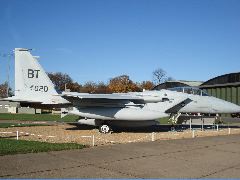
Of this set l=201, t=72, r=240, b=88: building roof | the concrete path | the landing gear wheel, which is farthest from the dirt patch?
l=201, t=72, r=240, b=88: building roof

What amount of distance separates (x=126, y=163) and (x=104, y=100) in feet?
33.8

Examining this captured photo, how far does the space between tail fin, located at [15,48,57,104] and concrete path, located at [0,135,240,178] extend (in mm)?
9612

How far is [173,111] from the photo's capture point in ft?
62.2

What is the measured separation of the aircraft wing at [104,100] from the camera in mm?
17547

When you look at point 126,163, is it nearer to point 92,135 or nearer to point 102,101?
point 92,135

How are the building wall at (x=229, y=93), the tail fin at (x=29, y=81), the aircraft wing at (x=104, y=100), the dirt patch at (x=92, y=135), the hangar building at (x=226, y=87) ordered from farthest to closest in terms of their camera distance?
the hangar building at (x=226, y=87) < the building wall at (x=229, y=93) < the tail fin at (x=29, y=81) < the aircraft wing at (x=104, y=100) < the dirt patch at (x=92, y=135)

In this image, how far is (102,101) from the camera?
18297 millimetres

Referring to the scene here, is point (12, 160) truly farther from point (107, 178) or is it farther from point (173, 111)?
point (173, 111)

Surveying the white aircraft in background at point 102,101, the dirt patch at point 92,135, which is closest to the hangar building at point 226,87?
the white aircraft in background at point 102,101

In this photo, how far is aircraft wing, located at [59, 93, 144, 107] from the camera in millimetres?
17547

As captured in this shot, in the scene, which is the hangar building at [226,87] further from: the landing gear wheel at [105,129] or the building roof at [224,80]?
the landing gear wheel at [105,129]

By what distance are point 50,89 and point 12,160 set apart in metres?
11.4

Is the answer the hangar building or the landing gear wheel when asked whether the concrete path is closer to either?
the landing gear wheel

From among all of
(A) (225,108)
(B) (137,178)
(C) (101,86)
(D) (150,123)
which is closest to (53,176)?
(B) (137,178)
